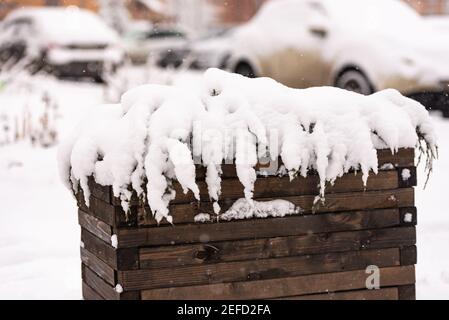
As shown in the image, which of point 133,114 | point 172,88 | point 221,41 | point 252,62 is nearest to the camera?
point 133,114

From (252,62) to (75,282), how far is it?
6788mm

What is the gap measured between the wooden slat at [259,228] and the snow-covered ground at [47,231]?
957 mm

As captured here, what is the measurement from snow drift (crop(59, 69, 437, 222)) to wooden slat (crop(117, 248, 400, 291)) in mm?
284

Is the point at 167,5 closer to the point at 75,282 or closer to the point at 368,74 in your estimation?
the point at 368,74

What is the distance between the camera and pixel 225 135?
11.2 ft

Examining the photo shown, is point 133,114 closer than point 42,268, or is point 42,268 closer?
point 133,114

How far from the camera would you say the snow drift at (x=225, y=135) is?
3312mm

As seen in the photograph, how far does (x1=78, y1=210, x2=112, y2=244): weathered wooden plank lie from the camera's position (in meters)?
3.49

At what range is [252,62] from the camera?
36.4 ft

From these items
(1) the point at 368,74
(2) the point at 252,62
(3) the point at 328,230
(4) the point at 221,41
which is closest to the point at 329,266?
(3) the point at 328,230

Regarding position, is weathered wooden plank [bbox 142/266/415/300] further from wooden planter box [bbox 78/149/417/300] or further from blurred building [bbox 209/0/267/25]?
blurred building [bbox 209/0/267/25]

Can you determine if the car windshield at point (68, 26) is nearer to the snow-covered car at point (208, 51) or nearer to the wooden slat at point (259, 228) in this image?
the snow-covered car at point (208, 51)

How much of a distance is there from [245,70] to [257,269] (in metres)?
8.00

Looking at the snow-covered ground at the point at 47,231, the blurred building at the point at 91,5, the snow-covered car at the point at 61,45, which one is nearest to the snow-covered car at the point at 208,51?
the snow-covered car at the point at 61,45
